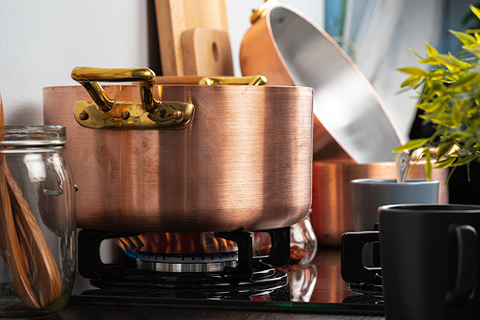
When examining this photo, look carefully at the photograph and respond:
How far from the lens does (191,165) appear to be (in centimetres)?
56

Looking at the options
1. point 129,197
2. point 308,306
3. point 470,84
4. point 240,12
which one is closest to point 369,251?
point 308,306

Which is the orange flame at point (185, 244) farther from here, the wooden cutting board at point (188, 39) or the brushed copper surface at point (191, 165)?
the wooden cutting board at point (188, 39)

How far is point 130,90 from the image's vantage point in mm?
568

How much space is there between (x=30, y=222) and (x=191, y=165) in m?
0.16

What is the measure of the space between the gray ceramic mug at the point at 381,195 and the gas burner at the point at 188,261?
0.87 ft

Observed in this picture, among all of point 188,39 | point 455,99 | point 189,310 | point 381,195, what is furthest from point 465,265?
point 188,39

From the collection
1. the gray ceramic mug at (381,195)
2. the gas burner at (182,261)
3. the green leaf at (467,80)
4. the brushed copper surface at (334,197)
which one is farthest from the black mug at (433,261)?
the brushed copper surface at (334,197)

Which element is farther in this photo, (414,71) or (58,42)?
(58,42)

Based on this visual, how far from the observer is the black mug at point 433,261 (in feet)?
1.26

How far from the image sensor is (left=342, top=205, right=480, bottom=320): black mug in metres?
0.38

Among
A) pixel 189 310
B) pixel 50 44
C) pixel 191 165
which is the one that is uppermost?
pixel 50 44

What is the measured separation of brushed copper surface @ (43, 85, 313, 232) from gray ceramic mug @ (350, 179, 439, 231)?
0.25 meters

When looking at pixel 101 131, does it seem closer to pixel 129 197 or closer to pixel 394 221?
pixel 129 197

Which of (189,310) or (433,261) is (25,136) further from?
(433,261)
